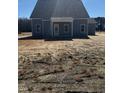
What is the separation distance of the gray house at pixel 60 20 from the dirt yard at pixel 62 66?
0.09 metres

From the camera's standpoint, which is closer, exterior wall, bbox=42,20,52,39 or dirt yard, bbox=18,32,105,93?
dirt yard, bbox=18,32,105,93

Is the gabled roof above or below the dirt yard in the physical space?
above

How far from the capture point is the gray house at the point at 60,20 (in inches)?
140

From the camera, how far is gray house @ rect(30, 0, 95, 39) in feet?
11.7

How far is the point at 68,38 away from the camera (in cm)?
361

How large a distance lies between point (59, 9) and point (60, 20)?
0.13m

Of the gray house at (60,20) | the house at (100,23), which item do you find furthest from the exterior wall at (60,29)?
the house at (100,23)

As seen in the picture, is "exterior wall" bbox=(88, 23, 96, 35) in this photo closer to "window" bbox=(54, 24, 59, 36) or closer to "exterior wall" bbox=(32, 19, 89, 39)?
"exterior wall" bbox=(32, 19, 89, 39)

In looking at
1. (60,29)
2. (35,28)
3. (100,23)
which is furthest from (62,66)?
(100,23)

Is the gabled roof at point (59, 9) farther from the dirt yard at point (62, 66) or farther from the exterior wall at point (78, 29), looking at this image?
the dirt yard at point (62, 66)

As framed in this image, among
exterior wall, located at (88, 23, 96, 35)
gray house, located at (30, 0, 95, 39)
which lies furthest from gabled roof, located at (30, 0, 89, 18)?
exterior wall, located at (88, 23, 96, 35)
